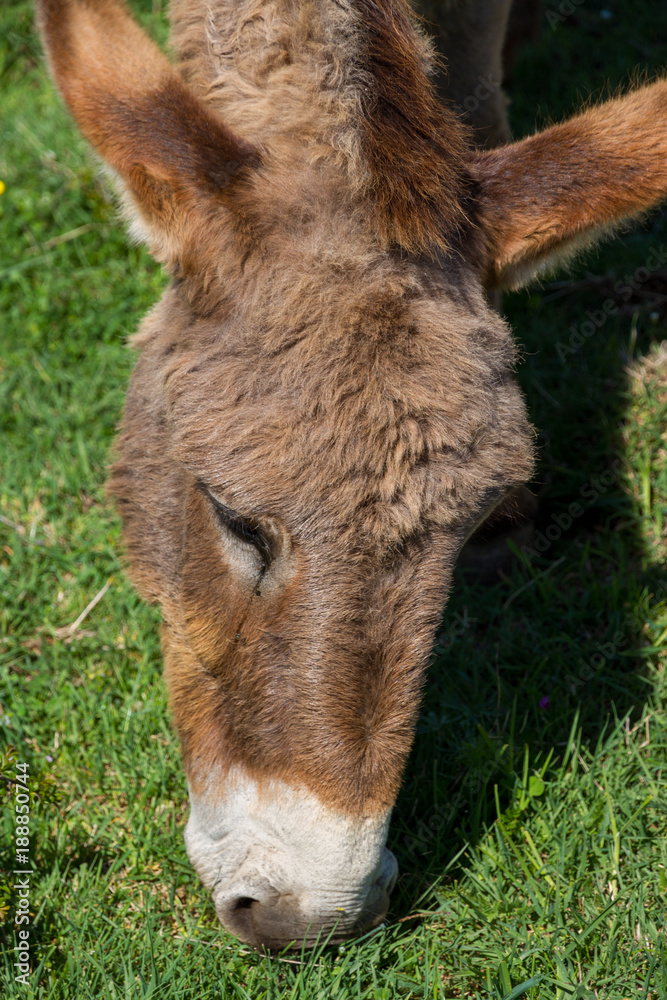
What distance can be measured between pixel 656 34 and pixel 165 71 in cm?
628

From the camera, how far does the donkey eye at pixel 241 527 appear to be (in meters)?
2.43

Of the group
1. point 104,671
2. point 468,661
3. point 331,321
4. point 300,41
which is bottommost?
point 468,661

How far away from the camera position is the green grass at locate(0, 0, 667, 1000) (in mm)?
2906

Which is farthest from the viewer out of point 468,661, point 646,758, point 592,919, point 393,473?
point 468,661

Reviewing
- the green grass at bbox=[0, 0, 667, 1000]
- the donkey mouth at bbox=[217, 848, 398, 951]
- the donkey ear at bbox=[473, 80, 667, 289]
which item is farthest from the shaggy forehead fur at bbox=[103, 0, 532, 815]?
the green grass at bbox=[0, 0, 667, 1000]

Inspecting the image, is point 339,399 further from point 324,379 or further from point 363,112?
point 363,112

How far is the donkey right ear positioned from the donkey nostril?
6.15 feet

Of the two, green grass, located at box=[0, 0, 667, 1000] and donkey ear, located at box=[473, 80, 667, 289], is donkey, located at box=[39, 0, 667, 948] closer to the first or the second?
donkey ear, located at box=[473, 80, 667, 289]

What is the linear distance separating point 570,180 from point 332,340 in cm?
98

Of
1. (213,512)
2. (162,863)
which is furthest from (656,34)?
(162,863)

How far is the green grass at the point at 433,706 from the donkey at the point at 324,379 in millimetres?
486

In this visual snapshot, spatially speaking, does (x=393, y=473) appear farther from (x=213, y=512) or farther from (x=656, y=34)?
(x=656, y=34)

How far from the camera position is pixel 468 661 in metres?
3.92

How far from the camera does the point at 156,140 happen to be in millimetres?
2455
